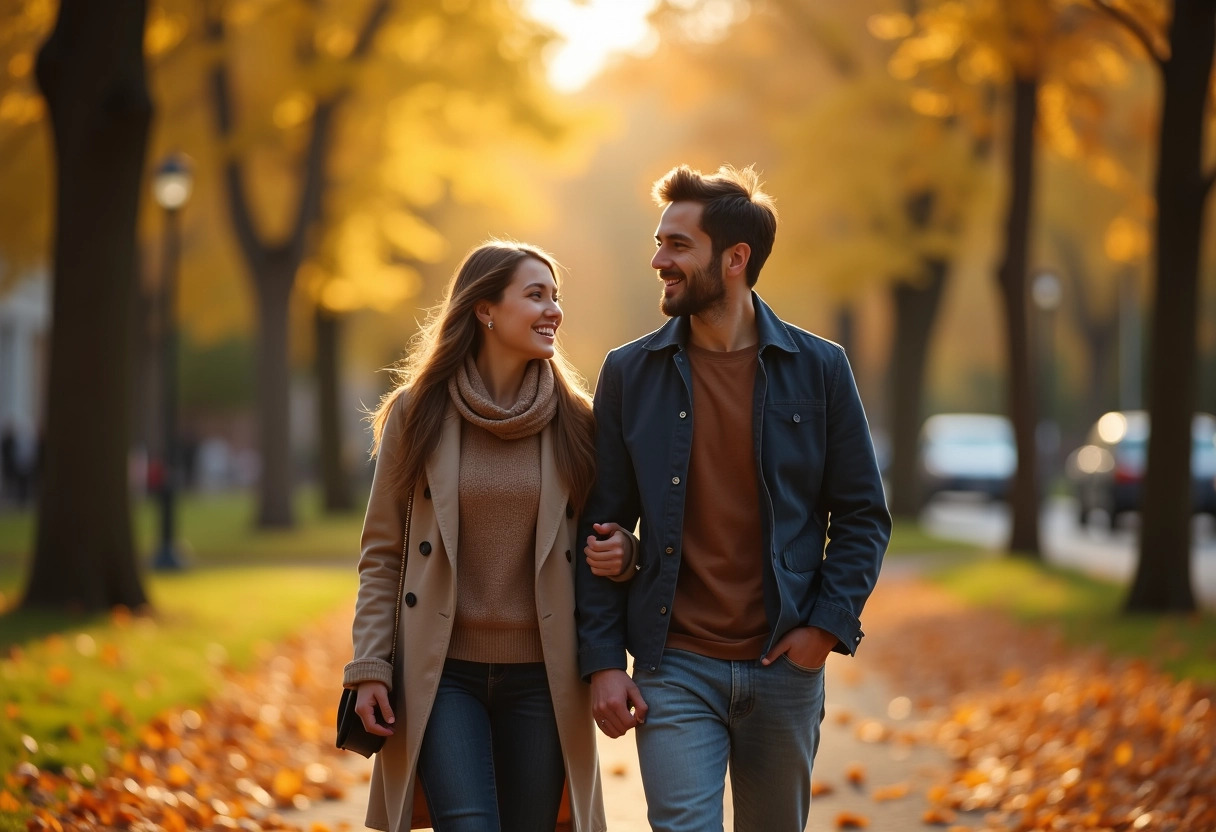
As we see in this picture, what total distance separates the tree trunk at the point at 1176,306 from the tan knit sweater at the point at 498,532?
26.1 ft

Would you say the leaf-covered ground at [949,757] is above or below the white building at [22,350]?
below

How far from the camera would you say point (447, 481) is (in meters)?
4.21

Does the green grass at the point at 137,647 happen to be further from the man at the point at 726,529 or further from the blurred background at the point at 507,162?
the man at the point at 726,529

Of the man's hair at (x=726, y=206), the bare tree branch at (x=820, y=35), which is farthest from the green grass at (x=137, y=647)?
the bare tree branch at (x=820, y=35)

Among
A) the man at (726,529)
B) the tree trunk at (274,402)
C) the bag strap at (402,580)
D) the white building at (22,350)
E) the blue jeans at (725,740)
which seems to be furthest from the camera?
the white building at (22,350)

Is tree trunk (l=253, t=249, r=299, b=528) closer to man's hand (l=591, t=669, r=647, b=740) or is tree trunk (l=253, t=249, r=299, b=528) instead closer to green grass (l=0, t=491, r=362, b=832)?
green grass (l=0, t=491, r=362, b=832)

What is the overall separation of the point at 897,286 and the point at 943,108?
7523 millimetres

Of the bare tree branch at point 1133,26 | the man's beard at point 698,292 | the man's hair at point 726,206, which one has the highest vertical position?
the bare tree branch at point 1133,26

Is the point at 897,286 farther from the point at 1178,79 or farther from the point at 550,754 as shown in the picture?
the point at 550,754

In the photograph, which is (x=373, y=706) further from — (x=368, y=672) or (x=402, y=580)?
(x=402, y=580)

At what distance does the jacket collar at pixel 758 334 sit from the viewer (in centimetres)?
417

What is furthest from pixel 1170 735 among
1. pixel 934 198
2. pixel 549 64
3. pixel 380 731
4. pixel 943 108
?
pixel 934 198

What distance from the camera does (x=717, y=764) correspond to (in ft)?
13.1

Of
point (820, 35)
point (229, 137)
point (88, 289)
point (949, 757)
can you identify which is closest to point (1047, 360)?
point (820, 35)
